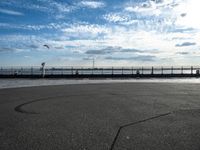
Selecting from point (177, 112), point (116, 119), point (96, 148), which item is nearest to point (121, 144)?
point (96, 148)

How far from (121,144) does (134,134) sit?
2.70 ft

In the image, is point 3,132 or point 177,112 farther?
point 177,112

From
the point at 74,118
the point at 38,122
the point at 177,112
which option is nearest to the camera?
the point at 38,122

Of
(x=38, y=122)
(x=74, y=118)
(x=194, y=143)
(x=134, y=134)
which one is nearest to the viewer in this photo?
(x=194, y=143)

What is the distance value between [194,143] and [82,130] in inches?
103

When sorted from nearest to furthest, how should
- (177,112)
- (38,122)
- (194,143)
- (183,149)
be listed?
(183,149) < (194,143) < (38,122) < (177,112)

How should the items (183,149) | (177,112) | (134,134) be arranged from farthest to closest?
(177,112) < (134,134) < (183,149)

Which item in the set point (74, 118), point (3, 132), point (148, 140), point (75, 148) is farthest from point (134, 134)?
point (3, 132)

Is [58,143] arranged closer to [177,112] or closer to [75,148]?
[75,148]

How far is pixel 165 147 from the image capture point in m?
5.09

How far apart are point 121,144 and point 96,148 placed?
1.86ft

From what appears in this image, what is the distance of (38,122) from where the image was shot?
7.24 meters

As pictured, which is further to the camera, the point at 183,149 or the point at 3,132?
the point at 3,132

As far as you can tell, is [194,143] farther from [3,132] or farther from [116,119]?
[3,132]
